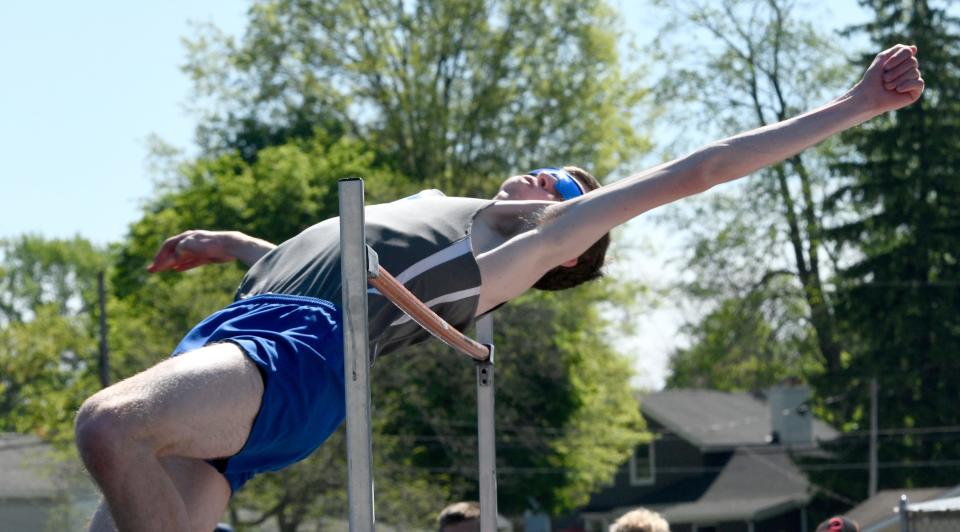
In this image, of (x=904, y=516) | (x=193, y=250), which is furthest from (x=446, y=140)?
(x=193, y=250)

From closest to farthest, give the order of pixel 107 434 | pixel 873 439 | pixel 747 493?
pixel 107 434
pixel 873 439
pixel 747 493

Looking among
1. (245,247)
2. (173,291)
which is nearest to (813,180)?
(173,291)

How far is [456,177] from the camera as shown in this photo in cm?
3117

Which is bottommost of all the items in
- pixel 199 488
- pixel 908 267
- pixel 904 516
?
pixel 904 516

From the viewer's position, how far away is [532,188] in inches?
138

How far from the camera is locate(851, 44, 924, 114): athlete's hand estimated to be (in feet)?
10.3

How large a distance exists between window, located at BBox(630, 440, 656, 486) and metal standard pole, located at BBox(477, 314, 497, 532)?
39467 mm

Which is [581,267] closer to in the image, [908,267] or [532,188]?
[532,188]

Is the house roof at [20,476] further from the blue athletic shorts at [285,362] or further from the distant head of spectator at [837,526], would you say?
the blue athletic shorts at [285,362]

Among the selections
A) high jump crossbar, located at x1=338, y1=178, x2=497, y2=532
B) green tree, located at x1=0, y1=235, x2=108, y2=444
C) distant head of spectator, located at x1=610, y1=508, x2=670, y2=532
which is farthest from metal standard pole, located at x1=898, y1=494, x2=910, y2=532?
green tree, located at x1=0, y1=235, x2=108, y2=444

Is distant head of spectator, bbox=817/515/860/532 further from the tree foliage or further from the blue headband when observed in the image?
the tree foliage

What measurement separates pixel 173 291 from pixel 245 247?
69.9 feet

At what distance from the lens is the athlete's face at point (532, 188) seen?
11.5 feet

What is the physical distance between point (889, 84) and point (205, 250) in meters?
1.97
